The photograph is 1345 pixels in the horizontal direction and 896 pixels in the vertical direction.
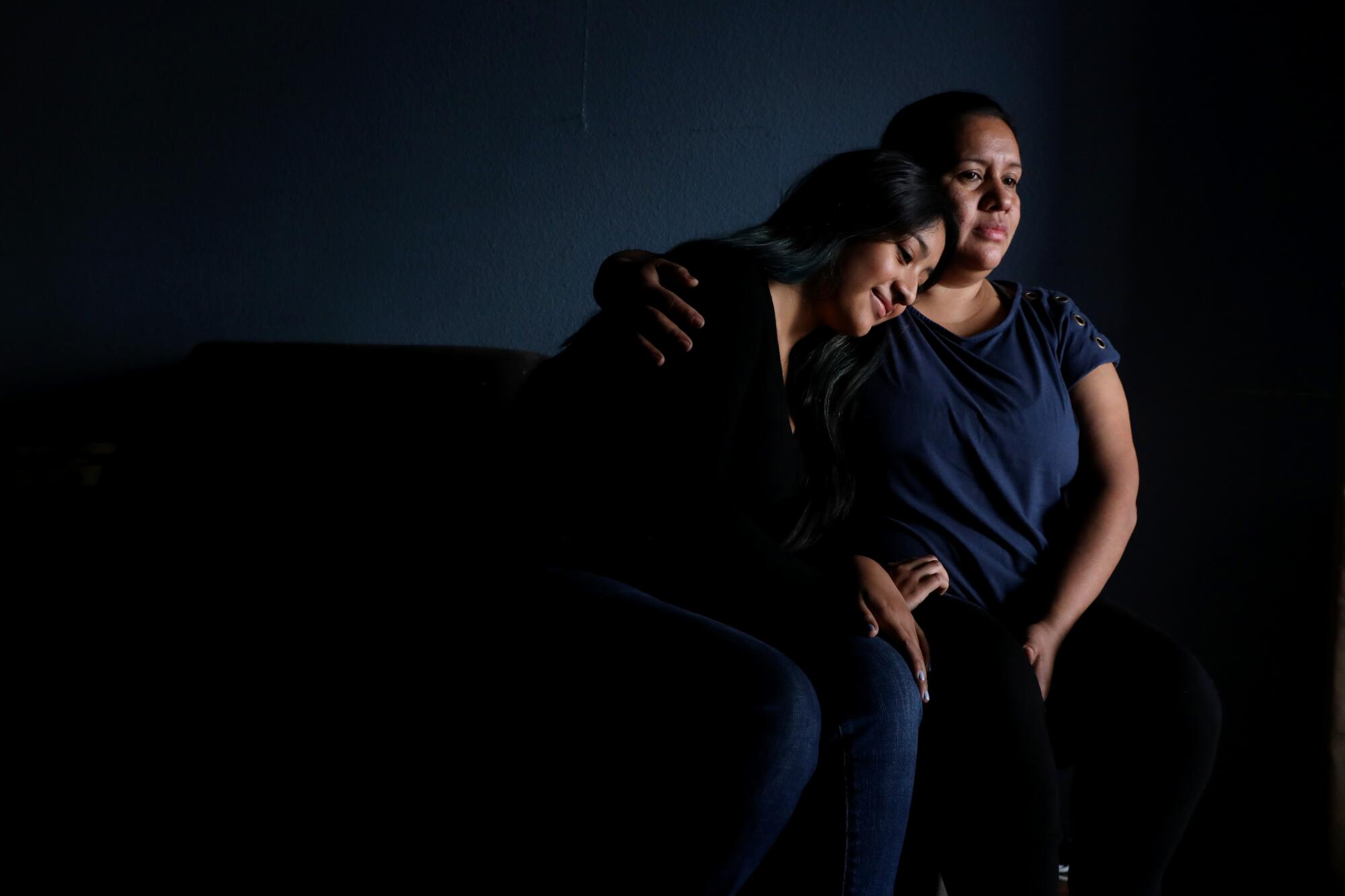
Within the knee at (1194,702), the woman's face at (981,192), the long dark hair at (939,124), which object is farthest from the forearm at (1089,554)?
the long dark hair at (939,124)

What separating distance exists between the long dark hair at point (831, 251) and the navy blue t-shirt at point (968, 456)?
0.11 feet

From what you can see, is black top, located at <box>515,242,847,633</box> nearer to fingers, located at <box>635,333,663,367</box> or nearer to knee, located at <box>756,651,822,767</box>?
fingers, located at <box>635,333,663,367</box>

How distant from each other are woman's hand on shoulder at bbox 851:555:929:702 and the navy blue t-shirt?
4.3 inches

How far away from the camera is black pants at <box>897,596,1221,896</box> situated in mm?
998

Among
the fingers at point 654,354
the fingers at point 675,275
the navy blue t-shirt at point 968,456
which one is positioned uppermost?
the fingers at point 675,275

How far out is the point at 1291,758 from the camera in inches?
68.4

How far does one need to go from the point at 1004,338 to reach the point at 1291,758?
3.36ft

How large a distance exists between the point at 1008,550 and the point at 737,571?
0.39 m

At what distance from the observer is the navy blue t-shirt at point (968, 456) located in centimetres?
124

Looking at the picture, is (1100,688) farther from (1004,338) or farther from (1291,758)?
(1291,758)

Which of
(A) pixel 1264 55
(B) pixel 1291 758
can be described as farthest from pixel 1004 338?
(B) pixel 1291 758

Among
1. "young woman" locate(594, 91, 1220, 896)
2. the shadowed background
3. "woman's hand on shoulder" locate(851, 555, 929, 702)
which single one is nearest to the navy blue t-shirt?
"young woman" locate(594, 91, 1220, 896)

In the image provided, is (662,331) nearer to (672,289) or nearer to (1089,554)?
(672,289)

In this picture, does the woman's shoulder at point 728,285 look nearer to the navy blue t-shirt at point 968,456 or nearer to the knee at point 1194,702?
the navy blue t-shirt at point 968,456
